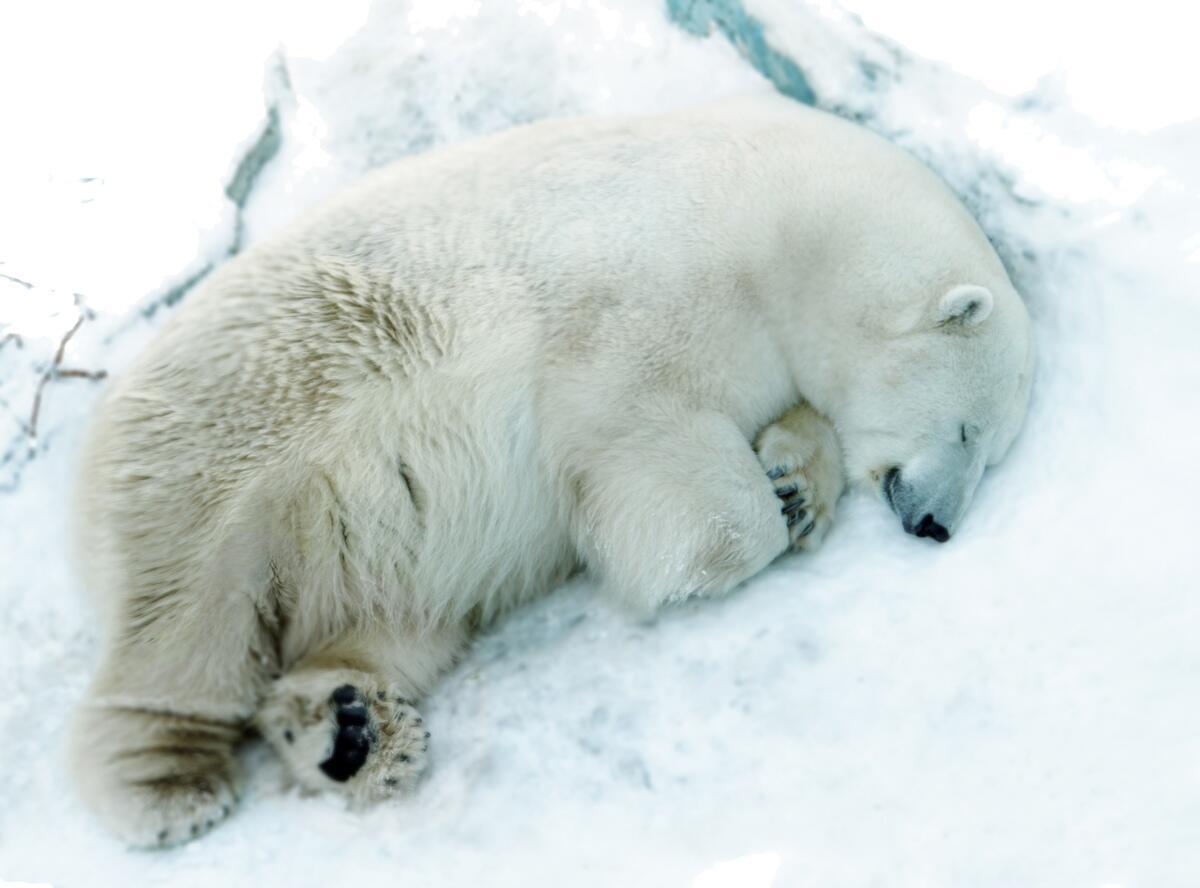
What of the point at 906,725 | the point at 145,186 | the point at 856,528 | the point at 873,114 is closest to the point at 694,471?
the point at 856,528

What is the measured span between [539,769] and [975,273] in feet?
5.77

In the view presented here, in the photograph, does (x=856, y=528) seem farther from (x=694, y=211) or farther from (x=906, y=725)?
(x=694, y=211)

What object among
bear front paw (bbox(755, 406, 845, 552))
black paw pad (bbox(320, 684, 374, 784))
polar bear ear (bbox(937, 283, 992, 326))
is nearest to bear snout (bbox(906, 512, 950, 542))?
bear front paw (bbox(755, 406, 845, 552))

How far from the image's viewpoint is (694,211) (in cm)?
298

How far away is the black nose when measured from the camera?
288 cm

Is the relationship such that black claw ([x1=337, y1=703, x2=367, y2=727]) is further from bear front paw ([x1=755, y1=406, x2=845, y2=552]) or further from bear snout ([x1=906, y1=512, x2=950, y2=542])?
bear snout ([x1=906, y1=512, x2=950, y2=542])

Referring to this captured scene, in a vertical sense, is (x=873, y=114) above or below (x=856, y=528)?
above

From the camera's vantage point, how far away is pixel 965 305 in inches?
113

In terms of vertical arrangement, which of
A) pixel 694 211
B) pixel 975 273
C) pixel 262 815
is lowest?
pixel 262 815

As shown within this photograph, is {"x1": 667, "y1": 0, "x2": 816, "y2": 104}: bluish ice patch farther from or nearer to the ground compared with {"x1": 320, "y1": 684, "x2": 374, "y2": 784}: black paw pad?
farther from the ground

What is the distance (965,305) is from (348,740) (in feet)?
6.20

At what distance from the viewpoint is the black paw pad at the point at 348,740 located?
→ 256cm

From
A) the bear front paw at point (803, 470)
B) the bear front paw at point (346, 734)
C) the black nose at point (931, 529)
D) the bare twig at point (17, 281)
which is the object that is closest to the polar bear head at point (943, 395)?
the black nose at point (931, 529)

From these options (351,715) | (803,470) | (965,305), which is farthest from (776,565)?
(351,715)
